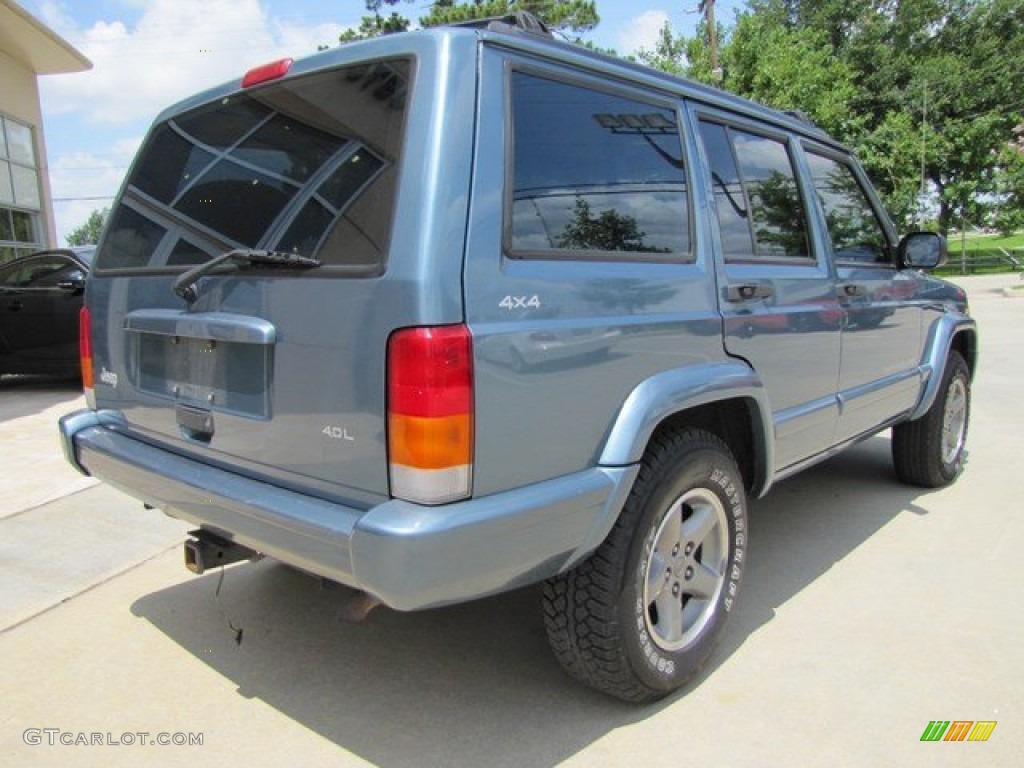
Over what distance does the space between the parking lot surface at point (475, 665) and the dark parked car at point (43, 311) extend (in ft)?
14.0

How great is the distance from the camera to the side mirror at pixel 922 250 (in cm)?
414

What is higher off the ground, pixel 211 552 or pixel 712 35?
pixel 712 35

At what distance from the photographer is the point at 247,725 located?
258cm

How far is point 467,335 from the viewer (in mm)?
1966

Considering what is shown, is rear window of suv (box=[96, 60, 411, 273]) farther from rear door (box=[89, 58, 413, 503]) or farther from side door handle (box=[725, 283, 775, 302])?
side door handle (box=[725, 283, 775, 302])

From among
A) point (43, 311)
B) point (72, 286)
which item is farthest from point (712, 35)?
point (43, 311)

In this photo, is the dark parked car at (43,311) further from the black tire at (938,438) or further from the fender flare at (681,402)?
the black tire at (938,438)

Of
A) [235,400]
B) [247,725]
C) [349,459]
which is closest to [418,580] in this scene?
[349,459]

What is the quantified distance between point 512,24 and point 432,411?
1.22 m

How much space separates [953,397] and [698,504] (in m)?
3.13

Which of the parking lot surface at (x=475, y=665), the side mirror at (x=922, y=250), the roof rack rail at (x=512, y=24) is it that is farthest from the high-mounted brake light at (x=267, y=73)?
the side mirror at (x=922, y=250)

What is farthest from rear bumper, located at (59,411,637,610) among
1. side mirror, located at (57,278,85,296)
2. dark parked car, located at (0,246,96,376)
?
dark parked car, located at (0,246,96,376)

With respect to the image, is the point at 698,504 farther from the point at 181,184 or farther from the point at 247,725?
the point at 181,184

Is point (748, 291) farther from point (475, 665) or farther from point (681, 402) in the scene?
point (475, 665)
